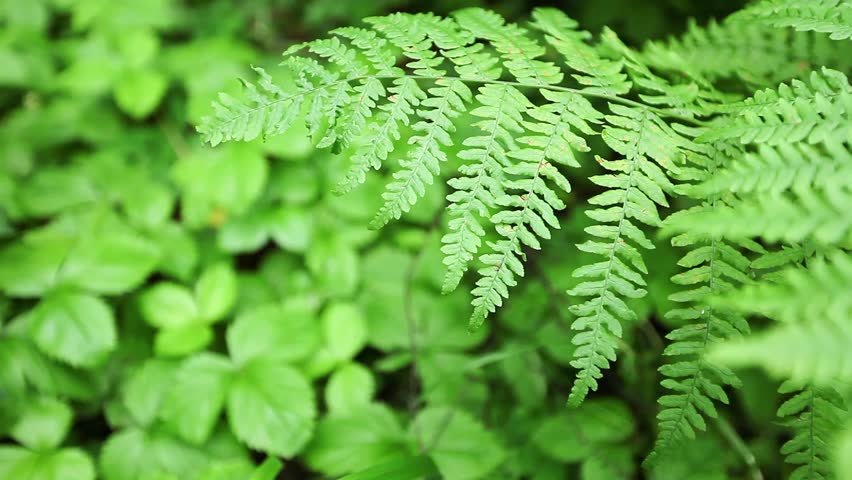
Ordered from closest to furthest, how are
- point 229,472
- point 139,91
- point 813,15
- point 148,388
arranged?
point 813,15, point 229,472, point 148,388, point 139,91

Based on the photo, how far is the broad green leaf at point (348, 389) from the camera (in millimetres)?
1885

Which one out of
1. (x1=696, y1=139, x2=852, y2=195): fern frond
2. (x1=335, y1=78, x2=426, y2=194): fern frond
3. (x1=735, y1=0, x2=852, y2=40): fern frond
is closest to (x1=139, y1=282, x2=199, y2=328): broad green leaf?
(x1=335, y1=78, x2=426, y2=194): fern frond

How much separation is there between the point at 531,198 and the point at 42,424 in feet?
5.48

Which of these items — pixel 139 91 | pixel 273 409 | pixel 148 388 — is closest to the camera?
pixel 273 409

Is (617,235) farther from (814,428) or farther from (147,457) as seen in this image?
(147,457)

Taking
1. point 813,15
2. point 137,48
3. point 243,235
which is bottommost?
point 243,235

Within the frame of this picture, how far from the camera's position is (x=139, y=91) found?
7.96 ft

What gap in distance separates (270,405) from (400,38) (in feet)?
3.72

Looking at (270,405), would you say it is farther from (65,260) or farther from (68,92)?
(68,92)

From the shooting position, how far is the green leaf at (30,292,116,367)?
5.85ft

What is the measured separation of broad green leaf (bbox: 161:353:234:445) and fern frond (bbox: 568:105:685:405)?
1.13 m

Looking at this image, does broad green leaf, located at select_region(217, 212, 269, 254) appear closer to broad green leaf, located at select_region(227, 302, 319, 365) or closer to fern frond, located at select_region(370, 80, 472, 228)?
broad green leaf, located at select_region(227, 302, 319, 365)

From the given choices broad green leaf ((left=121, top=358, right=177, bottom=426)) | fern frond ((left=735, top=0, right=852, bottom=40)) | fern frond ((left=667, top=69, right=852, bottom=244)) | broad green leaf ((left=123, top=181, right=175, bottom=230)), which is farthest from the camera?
broad green leaf ((left=123, top=181, right=175, bottom=230))

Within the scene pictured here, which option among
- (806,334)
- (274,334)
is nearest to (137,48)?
(274,334)
